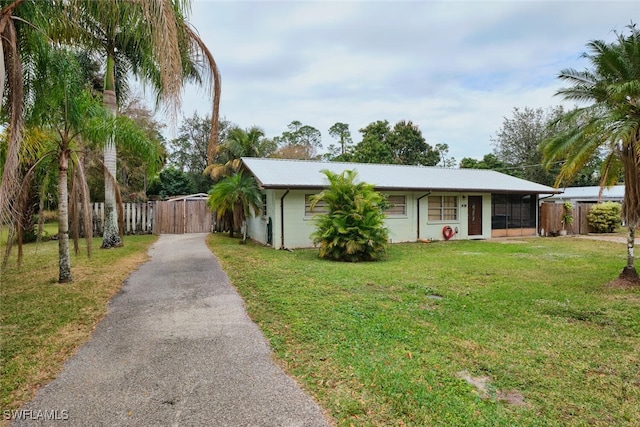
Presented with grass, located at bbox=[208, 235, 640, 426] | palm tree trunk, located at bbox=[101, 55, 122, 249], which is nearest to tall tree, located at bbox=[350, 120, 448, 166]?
palm tree trunk, located at bbox=[101, 55, 122, 249]

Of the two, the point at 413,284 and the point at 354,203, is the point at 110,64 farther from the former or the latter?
the point at 413,284

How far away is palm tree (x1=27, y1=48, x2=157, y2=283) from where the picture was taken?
237 inches

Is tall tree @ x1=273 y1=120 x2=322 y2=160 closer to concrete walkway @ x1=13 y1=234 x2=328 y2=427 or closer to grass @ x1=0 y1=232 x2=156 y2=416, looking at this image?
grass @ x1=0 y1=232 x2=156 y2=416

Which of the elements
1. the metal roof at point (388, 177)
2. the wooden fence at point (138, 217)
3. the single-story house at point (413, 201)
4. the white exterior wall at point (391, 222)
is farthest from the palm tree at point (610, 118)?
the wooden fence at point (138, 217)

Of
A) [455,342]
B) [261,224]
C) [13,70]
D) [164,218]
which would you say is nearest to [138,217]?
[164,218]

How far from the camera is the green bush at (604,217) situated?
1945 centimetres

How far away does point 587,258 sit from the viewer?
10773mm

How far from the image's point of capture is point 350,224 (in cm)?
1078

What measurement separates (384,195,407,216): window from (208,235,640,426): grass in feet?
21.7

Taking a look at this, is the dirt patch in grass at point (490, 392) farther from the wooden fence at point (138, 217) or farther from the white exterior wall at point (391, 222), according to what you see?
the wooden fence at point (138, 217)

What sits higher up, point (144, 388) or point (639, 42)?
point (639, 42)

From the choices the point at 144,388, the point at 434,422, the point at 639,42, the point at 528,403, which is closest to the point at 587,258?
the point at 639,42

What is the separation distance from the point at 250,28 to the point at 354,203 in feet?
17.8

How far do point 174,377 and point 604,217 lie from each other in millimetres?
23403
